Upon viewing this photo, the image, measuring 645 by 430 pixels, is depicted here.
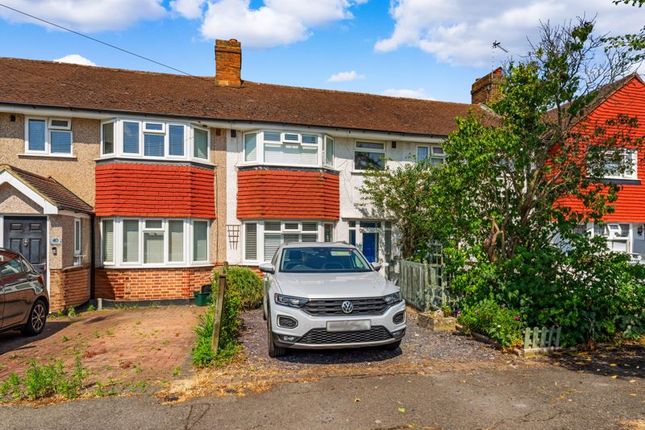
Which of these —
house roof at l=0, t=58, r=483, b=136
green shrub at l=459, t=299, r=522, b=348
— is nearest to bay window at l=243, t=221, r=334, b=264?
house roof at l=0, t=58, r=483, b=136

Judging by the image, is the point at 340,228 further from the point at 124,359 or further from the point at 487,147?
the point at 124,359

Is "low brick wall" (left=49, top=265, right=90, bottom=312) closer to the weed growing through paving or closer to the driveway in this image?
the driveway

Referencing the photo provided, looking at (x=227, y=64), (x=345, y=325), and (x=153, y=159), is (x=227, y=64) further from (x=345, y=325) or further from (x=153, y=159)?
(x=345, y=325)

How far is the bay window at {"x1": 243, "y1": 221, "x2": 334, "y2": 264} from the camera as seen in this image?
42.8 feet

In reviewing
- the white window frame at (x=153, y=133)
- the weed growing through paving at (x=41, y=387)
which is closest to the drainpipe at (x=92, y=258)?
the white window frame at (x=153, y=133)

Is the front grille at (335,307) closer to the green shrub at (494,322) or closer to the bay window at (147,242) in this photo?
the green shrub at (494,322)

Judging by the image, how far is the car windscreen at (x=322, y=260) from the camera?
7188 mm

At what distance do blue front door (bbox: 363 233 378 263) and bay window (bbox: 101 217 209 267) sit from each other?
527 centimetres

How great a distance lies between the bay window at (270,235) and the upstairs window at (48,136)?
214 inches

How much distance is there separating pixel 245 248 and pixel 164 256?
227 cm

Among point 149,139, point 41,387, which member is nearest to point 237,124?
point 149,139

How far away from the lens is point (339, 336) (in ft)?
19.0

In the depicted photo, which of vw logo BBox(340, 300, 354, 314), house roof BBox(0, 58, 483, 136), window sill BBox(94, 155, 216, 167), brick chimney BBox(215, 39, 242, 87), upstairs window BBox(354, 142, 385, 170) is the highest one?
brick chimney BBox(215, 39, 242, 87)

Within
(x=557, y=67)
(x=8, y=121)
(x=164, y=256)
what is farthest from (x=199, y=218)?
(x=557, y=67)
